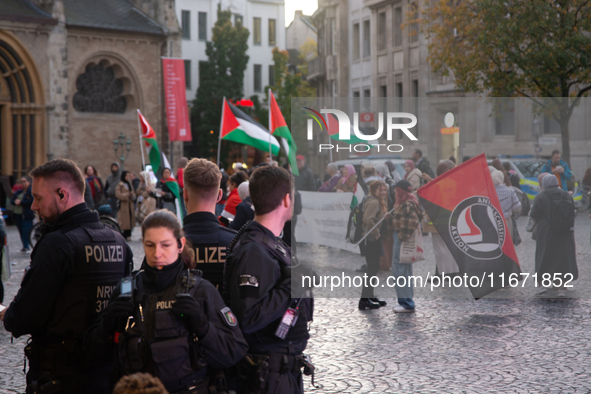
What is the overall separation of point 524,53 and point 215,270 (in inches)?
689

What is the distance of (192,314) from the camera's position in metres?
3.11

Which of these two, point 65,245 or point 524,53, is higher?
point 524,53

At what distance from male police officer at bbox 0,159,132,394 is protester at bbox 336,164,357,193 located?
2.08 metres

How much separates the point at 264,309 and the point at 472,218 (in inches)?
144

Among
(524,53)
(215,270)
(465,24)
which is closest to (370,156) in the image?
(215,270)

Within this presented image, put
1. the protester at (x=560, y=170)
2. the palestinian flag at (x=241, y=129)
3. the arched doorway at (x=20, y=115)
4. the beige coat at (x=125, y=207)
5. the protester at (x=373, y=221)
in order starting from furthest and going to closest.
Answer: the arched doorway at (x=20, y=115), the beige coat at (x=125, y=207), the palestinian flag at (x=241, y=129), the protester at (x=560, y=170), the protester at (x=373, y=221)

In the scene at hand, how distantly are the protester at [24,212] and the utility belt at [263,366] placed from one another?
12998 millimetres

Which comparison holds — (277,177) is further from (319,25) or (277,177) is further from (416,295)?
(319,25)

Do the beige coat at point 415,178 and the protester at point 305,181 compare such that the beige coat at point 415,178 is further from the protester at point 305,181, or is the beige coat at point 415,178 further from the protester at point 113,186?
the protester at point 113,186

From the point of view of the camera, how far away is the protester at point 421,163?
17.4ft

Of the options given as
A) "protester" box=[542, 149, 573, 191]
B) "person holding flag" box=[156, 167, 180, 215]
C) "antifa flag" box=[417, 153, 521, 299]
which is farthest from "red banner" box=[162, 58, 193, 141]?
"antifa flag" box=[417, 153, 521, 299]

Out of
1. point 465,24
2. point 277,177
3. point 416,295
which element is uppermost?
point 465,24

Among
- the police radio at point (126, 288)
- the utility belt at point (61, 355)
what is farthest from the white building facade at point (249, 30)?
the police radio at point (126, 288)

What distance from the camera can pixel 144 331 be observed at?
3166mm
